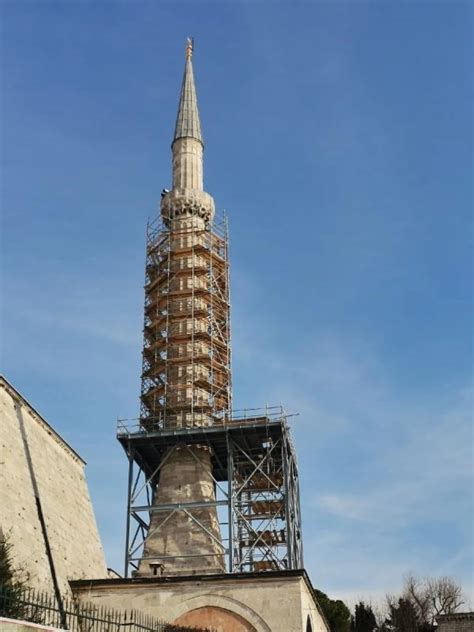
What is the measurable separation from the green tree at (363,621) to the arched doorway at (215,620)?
114 ft

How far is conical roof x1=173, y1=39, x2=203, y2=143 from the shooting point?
49844mm

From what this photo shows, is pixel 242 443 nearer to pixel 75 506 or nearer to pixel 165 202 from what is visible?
pixel 75 506

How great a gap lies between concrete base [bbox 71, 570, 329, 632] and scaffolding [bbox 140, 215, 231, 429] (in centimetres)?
1212

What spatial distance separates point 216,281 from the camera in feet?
150

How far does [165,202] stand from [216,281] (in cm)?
604

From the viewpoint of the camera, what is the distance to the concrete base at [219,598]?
92.4 ft

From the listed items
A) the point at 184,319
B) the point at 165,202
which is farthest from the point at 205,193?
the point at 184,319

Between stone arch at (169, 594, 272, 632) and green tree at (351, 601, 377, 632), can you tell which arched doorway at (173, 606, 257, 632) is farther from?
green tree at (351, 601, 377, 632)

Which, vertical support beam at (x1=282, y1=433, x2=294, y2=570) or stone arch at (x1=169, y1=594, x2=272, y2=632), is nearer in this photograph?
stone arch at (x1=169, y1=594, x2=272, y2=632)

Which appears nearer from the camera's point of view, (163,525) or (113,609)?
(113,609)

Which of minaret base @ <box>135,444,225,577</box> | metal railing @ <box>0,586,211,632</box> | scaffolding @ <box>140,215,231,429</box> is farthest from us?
scaffolding @ <box>140,215,231,429</box>

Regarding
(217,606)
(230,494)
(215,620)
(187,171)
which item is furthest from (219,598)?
(187,171)

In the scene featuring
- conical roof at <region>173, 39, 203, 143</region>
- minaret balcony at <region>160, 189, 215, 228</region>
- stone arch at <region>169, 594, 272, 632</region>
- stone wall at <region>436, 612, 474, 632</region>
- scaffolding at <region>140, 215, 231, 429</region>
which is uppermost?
conical roof at <region>173, 39, 203, 143</region>

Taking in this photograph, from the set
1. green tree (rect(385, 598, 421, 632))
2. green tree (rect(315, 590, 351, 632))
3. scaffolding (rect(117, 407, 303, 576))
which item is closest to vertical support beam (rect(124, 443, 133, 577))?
scaffolding (rect(117, 407, 303, 576))
